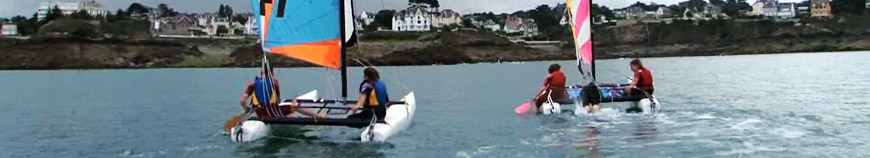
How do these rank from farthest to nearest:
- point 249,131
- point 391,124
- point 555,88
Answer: point 555,88
point 391,124
point 249,131

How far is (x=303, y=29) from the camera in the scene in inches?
727

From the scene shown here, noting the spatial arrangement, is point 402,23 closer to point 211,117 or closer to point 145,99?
point 145,99

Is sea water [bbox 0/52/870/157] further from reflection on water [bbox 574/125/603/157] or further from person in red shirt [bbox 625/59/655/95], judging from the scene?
person in red shirt [bbox 625/59/655/95]

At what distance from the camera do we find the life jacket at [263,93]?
17.9 metres

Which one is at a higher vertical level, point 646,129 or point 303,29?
point 303,29

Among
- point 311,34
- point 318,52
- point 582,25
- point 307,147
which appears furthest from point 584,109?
point 307,147

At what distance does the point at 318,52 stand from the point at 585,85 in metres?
9.11

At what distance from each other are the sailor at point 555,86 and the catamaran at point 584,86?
20 centimetres

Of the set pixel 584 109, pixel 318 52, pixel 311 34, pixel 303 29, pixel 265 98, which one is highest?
pixel 303 29

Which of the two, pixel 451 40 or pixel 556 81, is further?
pixel 451 40

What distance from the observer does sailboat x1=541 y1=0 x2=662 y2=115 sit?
941 inches


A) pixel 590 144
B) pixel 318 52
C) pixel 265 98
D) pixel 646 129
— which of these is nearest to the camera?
pixel 590 144

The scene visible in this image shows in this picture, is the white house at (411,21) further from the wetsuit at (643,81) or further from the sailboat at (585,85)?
the wetsuit at (643,81)

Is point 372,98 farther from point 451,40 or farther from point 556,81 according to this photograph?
point 451,40
